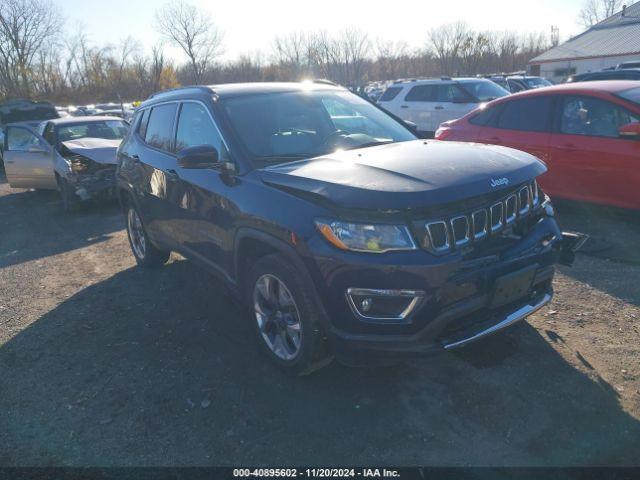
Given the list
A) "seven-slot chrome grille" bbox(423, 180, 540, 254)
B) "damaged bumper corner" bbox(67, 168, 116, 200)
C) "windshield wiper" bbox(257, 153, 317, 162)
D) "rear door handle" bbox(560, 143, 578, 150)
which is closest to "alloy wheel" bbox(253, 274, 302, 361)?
"windshield wiper" bbox(257, 153, 317, 162)

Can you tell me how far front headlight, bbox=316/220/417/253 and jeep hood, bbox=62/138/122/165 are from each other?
24.2 ft

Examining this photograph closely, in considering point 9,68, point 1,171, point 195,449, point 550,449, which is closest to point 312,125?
point 195,449

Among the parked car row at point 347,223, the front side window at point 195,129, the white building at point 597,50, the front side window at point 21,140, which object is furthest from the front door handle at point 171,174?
the white building at point 597,50

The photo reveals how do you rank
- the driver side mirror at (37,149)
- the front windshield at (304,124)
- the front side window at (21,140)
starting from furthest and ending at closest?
the front side window at (21,140), the driver side mirror at (37,149), the front windshield at (304,124)

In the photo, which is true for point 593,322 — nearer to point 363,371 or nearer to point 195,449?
point 363,371

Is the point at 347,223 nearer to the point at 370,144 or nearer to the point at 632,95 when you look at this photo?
the point at 370,144

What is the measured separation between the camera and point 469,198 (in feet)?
9.02

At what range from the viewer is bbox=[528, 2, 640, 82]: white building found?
3759 cm

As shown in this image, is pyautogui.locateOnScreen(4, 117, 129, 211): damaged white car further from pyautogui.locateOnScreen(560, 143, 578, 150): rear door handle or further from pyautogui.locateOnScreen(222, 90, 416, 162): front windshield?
pyautogui.locateOnScreen(560, 143, 578, 150): rear door handle

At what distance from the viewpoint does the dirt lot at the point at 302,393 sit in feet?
8.78

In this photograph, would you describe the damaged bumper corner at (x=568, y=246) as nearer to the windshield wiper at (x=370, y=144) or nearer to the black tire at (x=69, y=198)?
the windshield wiper at (x=370, y=144)

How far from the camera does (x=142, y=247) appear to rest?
18.8 feet

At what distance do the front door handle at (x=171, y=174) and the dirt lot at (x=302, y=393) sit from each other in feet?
4.00

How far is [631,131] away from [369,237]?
4226mm
